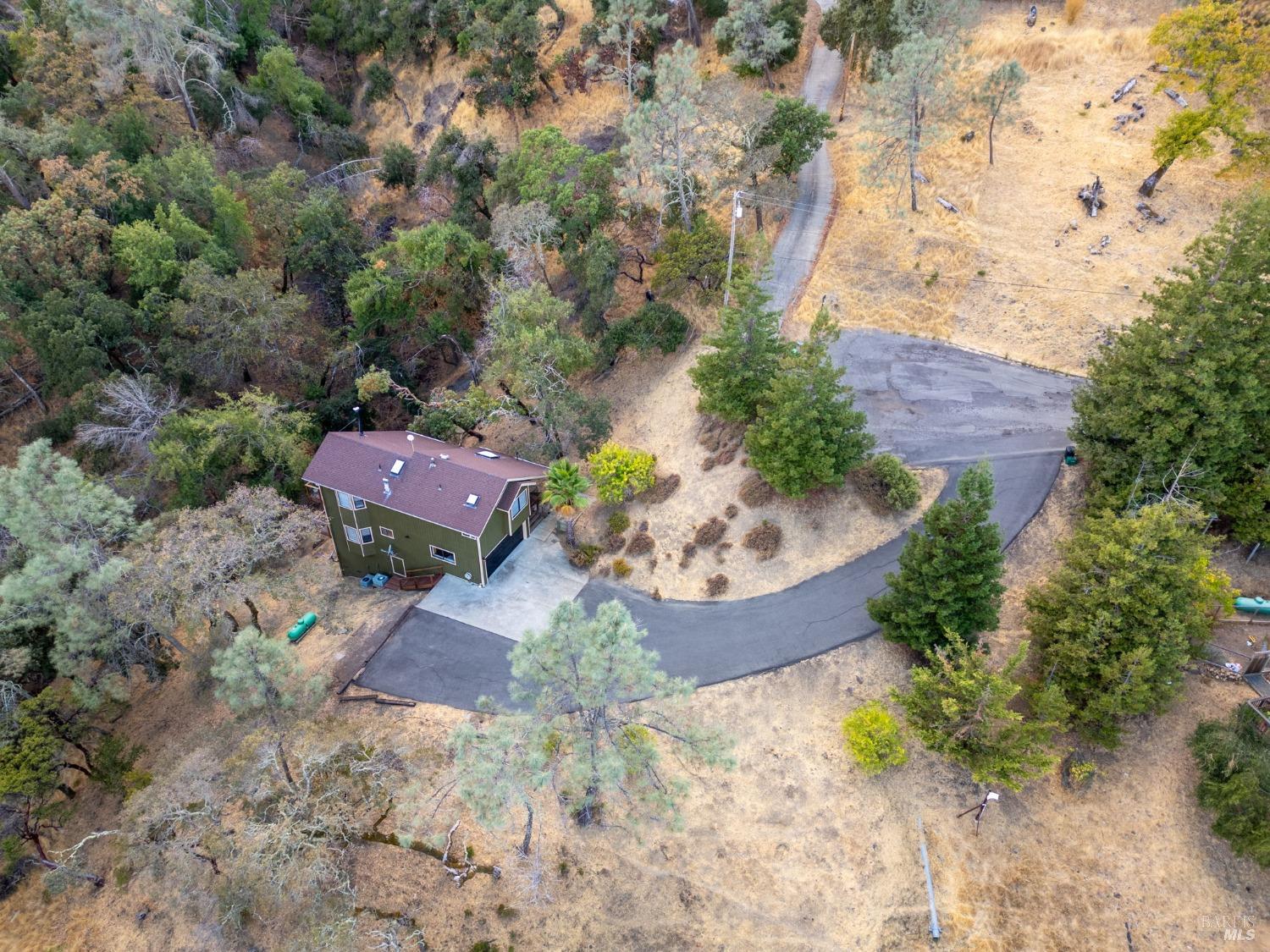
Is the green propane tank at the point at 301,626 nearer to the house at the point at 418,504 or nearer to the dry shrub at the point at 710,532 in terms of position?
the house at the point at 418,504

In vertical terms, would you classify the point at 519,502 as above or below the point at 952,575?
below

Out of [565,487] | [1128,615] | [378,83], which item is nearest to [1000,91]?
[1128,615]

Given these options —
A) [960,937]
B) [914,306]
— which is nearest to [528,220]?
[914,306]

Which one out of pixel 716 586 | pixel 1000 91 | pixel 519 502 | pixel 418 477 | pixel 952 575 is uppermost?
pixel 1000 91

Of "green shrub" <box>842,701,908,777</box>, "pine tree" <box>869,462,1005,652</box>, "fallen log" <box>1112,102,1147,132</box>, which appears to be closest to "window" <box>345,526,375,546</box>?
"green shrub" <box>842,701,908,777</box>

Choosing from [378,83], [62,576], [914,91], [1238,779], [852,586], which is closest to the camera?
[1238,779]

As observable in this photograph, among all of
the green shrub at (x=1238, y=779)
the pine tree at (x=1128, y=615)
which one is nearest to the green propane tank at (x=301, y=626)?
the pine tree at (x=1128, y=615)

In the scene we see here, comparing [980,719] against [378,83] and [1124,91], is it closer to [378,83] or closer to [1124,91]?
[1124,91]
